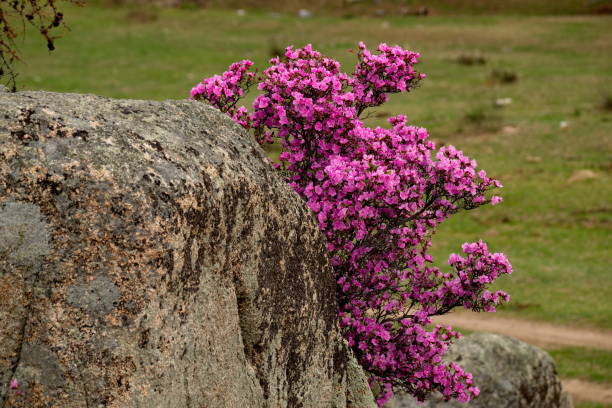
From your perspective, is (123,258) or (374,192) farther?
(374,192)

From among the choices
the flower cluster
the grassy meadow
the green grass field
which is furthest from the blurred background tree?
the grassy meadow

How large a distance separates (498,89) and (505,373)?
90.5 feet

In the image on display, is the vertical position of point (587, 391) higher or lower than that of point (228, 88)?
lower

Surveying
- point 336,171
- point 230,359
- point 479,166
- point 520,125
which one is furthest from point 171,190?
point 520,125

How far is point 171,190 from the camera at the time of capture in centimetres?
578

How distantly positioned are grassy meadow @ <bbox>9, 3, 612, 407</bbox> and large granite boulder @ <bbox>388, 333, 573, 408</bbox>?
275 cm

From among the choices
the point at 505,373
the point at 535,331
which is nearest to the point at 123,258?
the point at 505,373

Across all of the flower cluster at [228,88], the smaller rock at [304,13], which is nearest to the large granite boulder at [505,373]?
the flower cluster at [228,88]

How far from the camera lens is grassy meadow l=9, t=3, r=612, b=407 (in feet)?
75.7

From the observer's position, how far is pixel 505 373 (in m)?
14.4

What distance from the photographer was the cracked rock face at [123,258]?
17.8ft

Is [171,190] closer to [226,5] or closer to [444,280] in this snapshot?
[444,280]

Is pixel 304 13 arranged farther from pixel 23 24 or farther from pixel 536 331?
pixel 23 24

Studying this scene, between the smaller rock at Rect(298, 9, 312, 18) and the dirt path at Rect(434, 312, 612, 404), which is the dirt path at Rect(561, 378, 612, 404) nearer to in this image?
the dirt path at Rect(434, 312, 612, 404)
